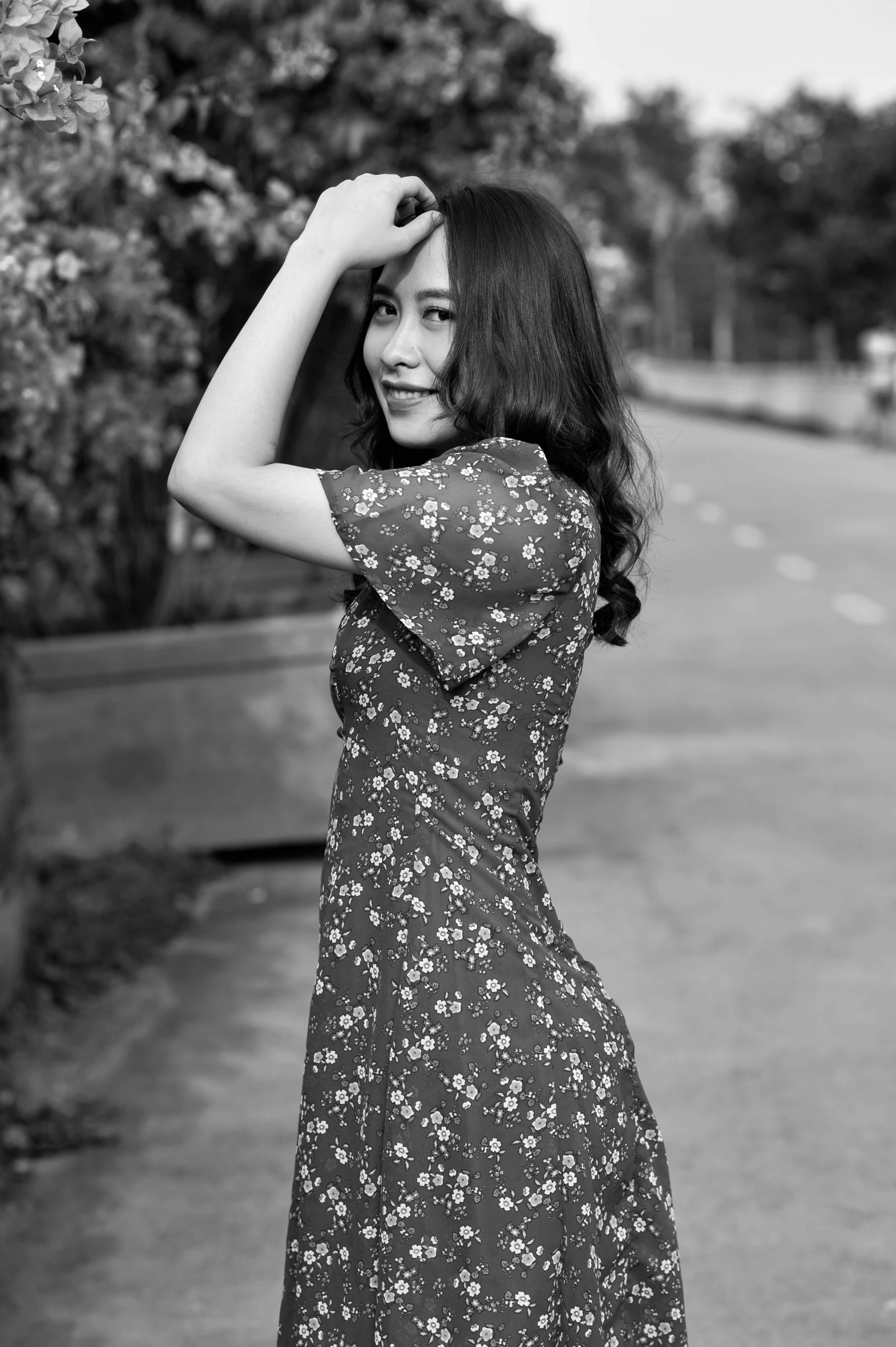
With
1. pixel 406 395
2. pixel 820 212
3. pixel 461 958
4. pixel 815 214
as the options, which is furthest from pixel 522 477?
pixel 815 214

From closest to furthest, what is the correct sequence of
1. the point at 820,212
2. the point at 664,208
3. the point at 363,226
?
the point at 363,226
the point at 820,212
the point at 664,208

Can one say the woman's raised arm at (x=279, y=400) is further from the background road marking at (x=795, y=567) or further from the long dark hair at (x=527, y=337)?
the background road marking at (x=795, y=567)

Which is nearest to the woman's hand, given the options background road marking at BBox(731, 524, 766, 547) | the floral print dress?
the floral print dress

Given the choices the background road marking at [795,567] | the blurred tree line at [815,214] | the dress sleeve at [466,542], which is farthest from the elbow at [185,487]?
the blurred tree line at [815,214]

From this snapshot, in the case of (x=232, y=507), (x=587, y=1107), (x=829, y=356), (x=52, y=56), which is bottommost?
(x=829, y=356)

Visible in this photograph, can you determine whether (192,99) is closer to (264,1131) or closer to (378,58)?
(378,58)

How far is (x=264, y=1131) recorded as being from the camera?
5.02 meters

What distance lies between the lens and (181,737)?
733 centimetres

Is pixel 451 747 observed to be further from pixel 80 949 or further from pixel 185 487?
pixel 80 949

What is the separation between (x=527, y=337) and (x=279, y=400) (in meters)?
0.31

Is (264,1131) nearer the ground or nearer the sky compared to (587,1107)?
nearer the ground

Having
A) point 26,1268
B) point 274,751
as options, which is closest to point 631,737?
point 274,751

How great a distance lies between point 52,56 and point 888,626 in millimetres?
11335

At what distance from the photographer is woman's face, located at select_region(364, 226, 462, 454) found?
241 cm
